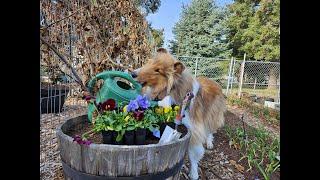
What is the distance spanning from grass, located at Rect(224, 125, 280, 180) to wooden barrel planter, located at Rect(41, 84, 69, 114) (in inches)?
30.0

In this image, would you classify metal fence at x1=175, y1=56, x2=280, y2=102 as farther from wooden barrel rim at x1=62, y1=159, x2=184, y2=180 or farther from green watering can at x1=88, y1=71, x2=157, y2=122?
wooden barrel rim at x1=62, y1=159, x2=184, y2=180

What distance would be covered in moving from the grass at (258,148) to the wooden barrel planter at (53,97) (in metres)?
0.76

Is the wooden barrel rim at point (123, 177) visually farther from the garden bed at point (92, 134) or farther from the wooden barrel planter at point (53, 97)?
the wooden barrel planter at point (53, 97)

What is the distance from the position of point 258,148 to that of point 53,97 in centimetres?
84

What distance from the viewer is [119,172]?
1.93 feet

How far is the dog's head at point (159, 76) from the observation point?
0.91m

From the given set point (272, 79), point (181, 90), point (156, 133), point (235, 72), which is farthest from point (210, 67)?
point (156, 133)

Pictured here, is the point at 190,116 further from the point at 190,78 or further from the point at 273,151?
the point at 273,151

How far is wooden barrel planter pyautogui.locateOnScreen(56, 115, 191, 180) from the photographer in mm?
583

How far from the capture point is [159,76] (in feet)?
3.04

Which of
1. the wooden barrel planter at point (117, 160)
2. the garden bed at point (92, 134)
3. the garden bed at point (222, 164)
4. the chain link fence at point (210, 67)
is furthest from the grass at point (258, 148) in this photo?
the wooden barrel planter at point (117, 160)

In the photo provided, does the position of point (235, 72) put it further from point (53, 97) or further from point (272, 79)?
point (53, 97)

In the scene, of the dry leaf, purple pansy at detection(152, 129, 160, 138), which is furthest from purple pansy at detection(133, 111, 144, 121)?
the dry leaf

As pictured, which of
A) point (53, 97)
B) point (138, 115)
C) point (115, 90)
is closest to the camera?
point (138, 115)
